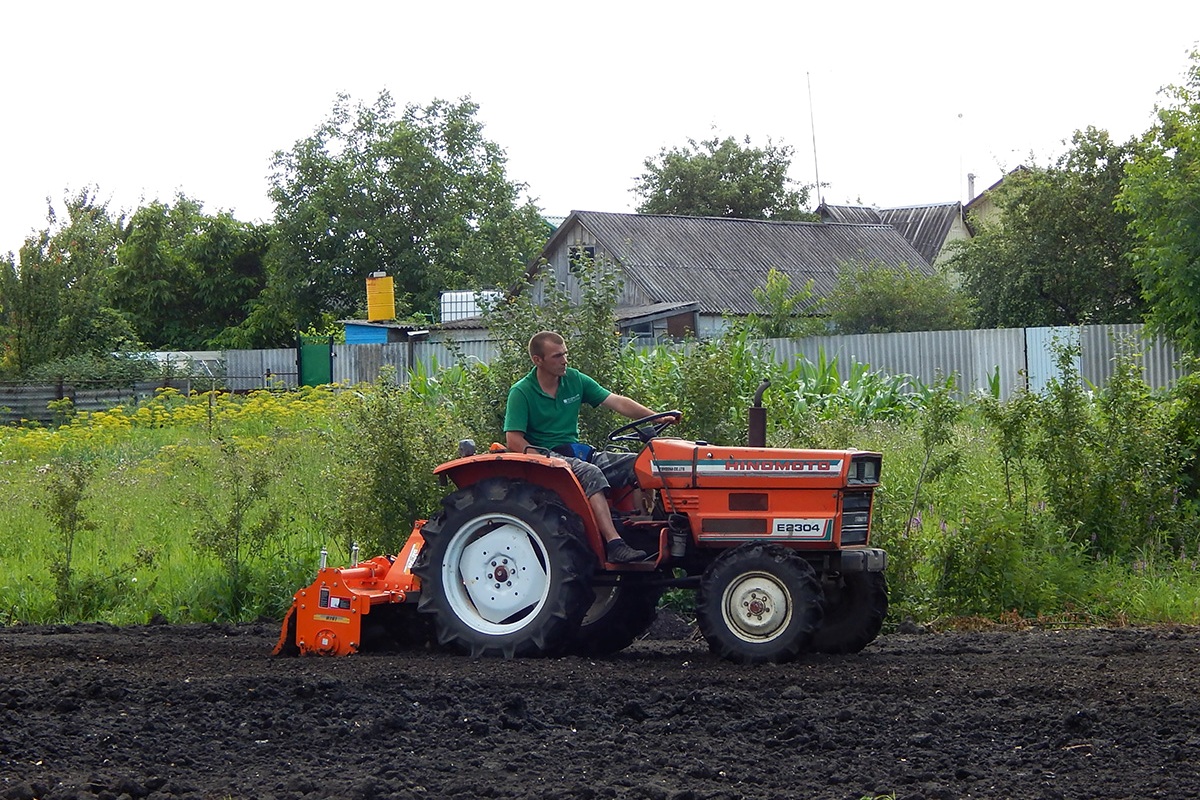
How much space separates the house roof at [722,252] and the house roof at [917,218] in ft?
33.5

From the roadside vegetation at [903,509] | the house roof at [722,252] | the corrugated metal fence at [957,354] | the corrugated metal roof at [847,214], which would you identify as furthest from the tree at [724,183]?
the roadside vegetation at [903,509]

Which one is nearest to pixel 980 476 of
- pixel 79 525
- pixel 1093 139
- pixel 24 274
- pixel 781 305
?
pixel 79 525

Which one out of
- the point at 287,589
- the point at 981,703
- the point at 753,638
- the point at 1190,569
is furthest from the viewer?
the point at 287,589

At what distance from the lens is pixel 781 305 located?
27.8 metres

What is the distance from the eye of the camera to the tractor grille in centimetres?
716

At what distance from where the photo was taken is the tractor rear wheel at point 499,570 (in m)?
7.27

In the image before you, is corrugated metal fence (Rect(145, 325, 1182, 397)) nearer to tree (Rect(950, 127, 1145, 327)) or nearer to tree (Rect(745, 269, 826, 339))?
tree (Rect(745, 269, 826, 339))

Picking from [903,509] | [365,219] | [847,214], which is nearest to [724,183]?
[847,214]

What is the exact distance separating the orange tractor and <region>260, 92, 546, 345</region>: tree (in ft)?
126

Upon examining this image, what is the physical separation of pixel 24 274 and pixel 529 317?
23.9 metres

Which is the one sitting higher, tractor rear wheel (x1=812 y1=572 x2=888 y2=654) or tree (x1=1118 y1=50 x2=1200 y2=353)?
tree (x1=1118 y1=50 x2=1200 y2=353)

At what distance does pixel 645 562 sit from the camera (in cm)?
728

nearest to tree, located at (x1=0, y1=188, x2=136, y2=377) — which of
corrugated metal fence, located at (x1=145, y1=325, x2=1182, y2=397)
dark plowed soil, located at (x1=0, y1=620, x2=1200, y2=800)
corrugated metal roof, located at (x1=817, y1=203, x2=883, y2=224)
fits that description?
corrugated metal fence, located at (x1=145, y1=325, x2=1182, y2=397)

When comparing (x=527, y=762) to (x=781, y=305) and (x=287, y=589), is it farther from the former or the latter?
(x=781, y=305)
